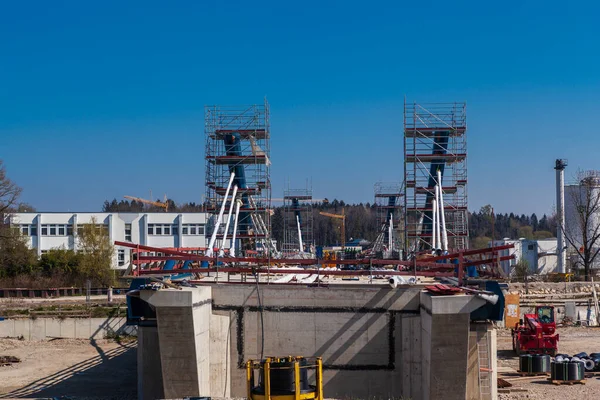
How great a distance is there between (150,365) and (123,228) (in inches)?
→ 2028

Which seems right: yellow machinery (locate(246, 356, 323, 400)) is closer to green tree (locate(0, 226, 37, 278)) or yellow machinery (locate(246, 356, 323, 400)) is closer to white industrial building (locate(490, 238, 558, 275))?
green tree (locate(0, 226, 37, 278))

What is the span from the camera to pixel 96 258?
5400 centimetres

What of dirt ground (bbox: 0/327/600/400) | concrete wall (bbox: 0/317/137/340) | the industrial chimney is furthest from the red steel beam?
the industrial chimney

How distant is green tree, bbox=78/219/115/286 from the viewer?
5322cm

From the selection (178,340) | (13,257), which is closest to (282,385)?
(178,340)

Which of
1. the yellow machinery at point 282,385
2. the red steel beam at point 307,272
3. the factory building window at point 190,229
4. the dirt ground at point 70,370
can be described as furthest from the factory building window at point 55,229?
the yellow machinery at point 282,385

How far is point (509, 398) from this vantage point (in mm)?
20297

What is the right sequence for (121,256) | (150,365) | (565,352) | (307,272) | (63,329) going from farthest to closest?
(121,256)
(63,329)
(565,352)
(307,272)
(150,365)

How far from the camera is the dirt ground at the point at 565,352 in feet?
68.4

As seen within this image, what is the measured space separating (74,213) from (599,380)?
56475 mm

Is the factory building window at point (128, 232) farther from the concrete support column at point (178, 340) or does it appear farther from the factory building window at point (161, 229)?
the concrete support column at point (178, 340)

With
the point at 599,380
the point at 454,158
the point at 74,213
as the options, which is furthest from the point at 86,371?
the point at 74,213

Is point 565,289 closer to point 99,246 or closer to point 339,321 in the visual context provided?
point 339,321

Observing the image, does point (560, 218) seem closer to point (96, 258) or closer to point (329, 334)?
point (96, 258)
